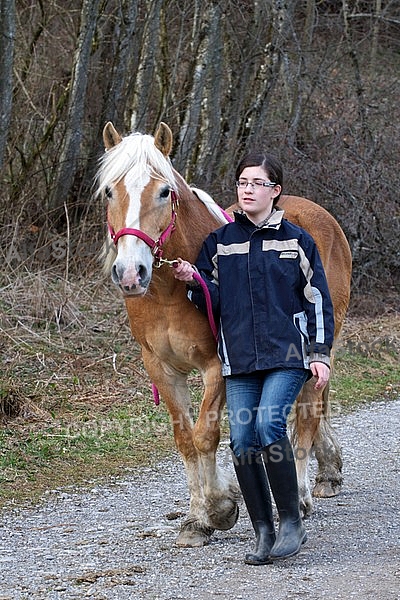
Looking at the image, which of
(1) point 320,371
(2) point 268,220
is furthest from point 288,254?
(1) point 320,371

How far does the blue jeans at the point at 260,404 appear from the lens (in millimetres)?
4391

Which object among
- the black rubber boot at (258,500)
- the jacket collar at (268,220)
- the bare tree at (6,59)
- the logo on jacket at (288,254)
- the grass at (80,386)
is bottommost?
the grass at (80,386)

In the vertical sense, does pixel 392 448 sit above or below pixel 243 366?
below

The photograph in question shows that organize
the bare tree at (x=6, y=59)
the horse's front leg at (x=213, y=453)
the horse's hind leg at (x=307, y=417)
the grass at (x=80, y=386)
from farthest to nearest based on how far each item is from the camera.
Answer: the bare tree at (x=6, y=59) → the grass at (x=80, y=386) → the horse's hind leg at (x=307, y=417) → the horse's front leg at (x=213, y=453)

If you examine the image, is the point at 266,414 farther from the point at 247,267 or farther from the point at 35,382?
the point at 35,382

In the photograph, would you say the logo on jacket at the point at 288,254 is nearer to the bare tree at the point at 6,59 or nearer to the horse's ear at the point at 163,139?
the horse's ear at the point at 163,139

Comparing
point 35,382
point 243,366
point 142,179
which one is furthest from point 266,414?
point 35,382

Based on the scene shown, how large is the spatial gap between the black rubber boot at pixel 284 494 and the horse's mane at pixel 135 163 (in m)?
1.35

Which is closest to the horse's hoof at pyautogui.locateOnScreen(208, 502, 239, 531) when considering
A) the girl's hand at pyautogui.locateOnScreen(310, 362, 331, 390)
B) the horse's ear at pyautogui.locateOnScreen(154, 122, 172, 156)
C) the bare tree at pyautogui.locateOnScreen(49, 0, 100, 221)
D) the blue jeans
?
the blue jeans

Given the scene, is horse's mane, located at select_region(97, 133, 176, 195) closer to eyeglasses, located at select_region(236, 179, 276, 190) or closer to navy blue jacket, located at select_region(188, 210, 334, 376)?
eyeglasses, located at select_region(236, 179, 276, 190)

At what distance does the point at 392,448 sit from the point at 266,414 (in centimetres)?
321

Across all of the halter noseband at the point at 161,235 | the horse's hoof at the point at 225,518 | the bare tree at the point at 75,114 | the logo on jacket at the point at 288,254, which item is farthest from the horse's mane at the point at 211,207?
the bare tree at the point at 75,114

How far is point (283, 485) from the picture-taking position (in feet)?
14.7

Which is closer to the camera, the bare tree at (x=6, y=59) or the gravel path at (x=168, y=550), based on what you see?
the gravel path at (x=168, y=550)
